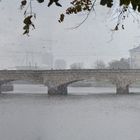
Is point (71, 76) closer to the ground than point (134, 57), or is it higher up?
closer to the ground

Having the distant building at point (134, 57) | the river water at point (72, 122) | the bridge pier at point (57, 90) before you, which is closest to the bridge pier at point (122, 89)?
the bridge pier at point (57, 90)

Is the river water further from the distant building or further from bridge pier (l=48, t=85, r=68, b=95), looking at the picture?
the distant building

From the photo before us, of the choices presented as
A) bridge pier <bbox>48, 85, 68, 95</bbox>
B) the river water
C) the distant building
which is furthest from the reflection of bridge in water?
the distant building

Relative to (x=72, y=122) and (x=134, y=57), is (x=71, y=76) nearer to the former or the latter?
(x=72, y=122)

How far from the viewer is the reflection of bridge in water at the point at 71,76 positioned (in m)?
45.0

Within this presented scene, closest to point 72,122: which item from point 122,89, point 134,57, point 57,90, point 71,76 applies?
point 122,89

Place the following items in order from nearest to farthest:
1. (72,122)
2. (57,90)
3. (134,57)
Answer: (72,122)
(57,90)
(134,57)

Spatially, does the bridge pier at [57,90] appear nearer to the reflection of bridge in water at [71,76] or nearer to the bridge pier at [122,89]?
the reflection of bridge in water at [71,76]

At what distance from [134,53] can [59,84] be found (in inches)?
1643

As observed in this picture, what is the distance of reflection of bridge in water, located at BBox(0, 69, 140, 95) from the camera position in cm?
4497

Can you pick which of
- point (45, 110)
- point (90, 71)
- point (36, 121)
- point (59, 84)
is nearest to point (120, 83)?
point (90, 71)

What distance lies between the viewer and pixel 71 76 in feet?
154

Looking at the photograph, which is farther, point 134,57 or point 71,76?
point 134,57

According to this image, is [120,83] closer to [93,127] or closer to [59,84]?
[59,84]
